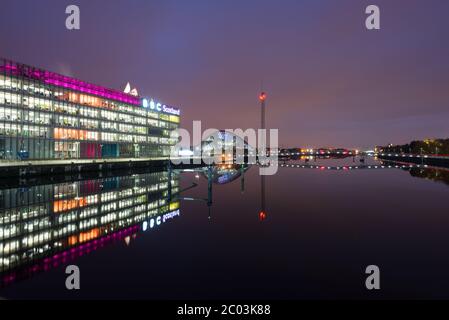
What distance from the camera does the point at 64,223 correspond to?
21.4 m

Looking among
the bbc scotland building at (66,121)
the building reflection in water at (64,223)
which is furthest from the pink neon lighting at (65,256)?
the bbc scotland building at (66,121)

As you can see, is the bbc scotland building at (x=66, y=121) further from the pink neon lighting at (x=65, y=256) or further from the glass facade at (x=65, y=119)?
the pink neon lighting at (x=65, y=256)

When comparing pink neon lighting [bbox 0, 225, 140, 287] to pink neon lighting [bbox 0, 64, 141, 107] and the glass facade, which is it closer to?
the glass facade

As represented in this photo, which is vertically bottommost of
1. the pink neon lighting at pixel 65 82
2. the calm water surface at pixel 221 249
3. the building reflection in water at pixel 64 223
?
the calm water surface at pixel 221 249

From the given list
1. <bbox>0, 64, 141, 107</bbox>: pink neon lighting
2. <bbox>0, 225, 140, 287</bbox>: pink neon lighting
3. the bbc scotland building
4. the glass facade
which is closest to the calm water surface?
<bbox>0, 225, 140, 287</bbox>: pink neon lighting

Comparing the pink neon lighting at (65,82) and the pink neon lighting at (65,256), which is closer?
the pink neon lighting at (65,256)

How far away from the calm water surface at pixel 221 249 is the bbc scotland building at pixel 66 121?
48.4 metres

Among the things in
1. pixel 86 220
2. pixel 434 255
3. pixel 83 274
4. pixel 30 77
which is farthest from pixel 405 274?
pixel 30 77

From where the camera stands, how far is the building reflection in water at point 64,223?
1438cm

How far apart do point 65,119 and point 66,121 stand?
1.88ft

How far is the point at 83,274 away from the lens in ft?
40.9

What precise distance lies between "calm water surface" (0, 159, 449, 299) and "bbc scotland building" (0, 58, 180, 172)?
1905 inches

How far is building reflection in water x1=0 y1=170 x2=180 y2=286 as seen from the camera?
47.2 feet
